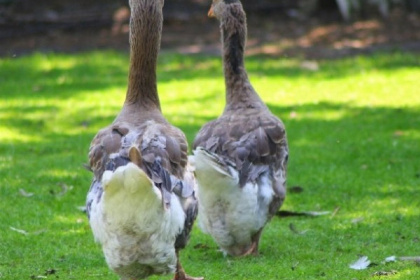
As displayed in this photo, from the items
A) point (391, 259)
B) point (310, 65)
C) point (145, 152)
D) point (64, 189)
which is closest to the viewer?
point (145, 152)

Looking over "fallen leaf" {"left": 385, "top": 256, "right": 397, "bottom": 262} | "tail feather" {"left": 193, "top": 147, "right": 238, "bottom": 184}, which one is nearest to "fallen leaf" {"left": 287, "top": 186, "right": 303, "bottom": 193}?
"fallen leaf" {"left": 385, "top": 256, "right": 397, "bottom": 262}

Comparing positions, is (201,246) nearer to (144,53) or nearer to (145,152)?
(144,53)

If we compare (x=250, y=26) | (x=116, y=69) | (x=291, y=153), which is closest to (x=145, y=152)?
(x=291, y=153)

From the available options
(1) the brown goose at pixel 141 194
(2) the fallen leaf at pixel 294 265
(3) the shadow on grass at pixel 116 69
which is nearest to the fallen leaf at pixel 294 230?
(2) the fallen leaf at pixel 294 265

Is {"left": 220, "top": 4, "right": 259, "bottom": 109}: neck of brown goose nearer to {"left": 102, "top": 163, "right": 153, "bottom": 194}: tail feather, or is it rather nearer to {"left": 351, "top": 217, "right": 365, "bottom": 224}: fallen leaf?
{"left": 351, "top": 217, "right": 365, "bottom": 224}: fallen leaf

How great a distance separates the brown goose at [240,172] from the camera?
24.9ft

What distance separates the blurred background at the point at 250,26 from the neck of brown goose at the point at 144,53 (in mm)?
10784

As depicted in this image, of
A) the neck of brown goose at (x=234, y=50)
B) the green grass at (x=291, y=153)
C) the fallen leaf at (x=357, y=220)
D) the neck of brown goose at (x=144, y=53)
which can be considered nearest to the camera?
the neck of brown goose at (x=144, y=53)

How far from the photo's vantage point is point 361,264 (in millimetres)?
7707

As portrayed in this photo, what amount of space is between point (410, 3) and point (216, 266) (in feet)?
46.2

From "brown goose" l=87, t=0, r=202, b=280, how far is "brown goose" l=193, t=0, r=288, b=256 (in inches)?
23.1

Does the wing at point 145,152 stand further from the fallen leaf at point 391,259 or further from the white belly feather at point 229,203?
the fallen leaf at point 391,259

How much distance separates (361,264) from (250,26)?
1338 cm

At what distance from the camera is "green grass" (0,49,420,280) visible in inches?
321
